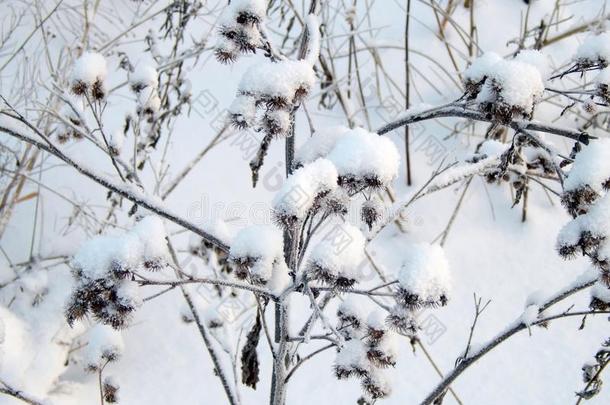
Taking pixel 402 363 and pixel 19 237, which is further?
pixel 19 237

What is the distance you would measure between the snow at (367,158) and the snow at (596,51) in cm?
52

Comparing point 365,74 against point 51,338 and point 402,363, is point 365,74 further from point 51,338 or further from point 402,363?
point 51,338

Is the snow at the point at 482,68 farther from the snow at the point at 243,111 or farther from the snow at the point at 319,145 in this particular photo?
the snow at the point at 243,111

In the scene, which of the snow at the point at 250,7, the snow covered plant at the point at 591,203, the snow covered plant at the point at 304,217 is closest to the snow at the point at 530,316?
the snow covered plant at the point at 304,217

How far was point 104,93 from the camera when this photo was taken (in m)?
1.50

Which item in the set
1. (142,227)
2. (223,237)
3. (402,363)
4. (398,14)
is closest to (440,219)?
(402,363)

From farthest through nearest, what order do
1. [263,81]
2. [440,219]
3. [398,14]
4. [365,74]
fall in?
[398,14]
[365,74]
[440,219]
[263,81]

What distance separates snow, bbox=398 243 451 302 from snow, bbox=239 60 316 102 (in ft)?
1.23

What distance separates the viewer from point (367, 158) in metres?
1.05

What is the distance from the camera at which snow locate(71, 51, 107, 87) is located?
1433mm

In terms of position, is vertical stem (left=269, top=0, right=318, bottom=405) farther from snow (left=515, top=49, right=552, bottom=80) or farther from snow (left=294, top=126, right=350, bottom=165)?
snow (left=515, top=49, right=552, bottom=80)

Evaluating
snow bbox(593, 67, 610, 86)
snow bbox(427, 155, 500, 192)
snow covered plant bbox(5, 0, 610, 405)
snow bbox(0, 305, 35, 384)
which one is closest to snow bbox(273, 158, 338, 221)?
snow covered plant bbox(5, 0, 610, 405)

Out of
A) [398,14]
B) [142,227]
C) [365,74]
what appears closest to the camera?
[142,227]

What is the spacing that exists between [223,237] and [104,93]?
0.48 meters
